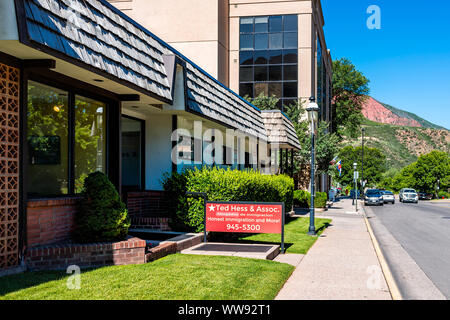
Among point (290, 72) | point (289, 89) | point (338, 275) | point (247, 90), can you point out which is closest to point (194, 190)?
point (338, 275)

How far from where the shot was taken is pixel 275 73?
37.4m

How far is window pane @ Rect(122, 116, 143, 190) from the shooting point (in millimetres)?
11984

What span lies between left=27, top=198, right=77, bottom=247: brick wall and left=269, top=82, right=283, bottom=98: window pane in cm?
3109

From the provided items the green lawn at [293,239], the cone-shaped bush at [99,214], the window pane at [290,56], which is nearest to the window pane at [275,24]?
the window pane at [290,56]

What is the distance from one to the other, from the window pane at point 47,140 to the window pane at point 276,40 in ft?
103

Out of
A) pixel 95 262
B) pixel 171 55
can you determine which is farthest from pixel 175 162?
pixel 95 262

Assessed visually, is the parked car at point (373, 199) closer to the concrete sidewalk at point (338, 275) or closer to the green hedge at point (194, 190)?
the concrete sidewalk at point (338, 275)

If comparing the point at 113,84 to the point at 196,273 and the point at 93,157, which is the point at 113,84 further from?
the point at 196,273

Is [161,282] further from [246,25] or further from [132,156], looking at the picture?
[246,25]

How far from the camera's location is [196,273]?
6961 millimetres

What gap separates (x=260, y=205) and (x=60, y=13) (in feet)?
19.0

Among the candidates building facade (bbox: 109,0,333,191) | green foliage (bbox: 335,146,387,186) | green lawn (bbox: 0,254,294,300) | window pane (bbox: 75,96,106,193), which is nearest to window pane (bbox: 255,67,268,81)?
building facade (bbox: 109,0,333,191)

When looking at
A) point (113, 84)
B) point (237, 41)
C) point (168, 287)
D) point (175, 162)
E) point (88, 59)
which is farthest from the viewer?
point (237, 41)

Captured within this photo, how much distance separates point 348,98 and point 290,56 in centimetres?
2730
